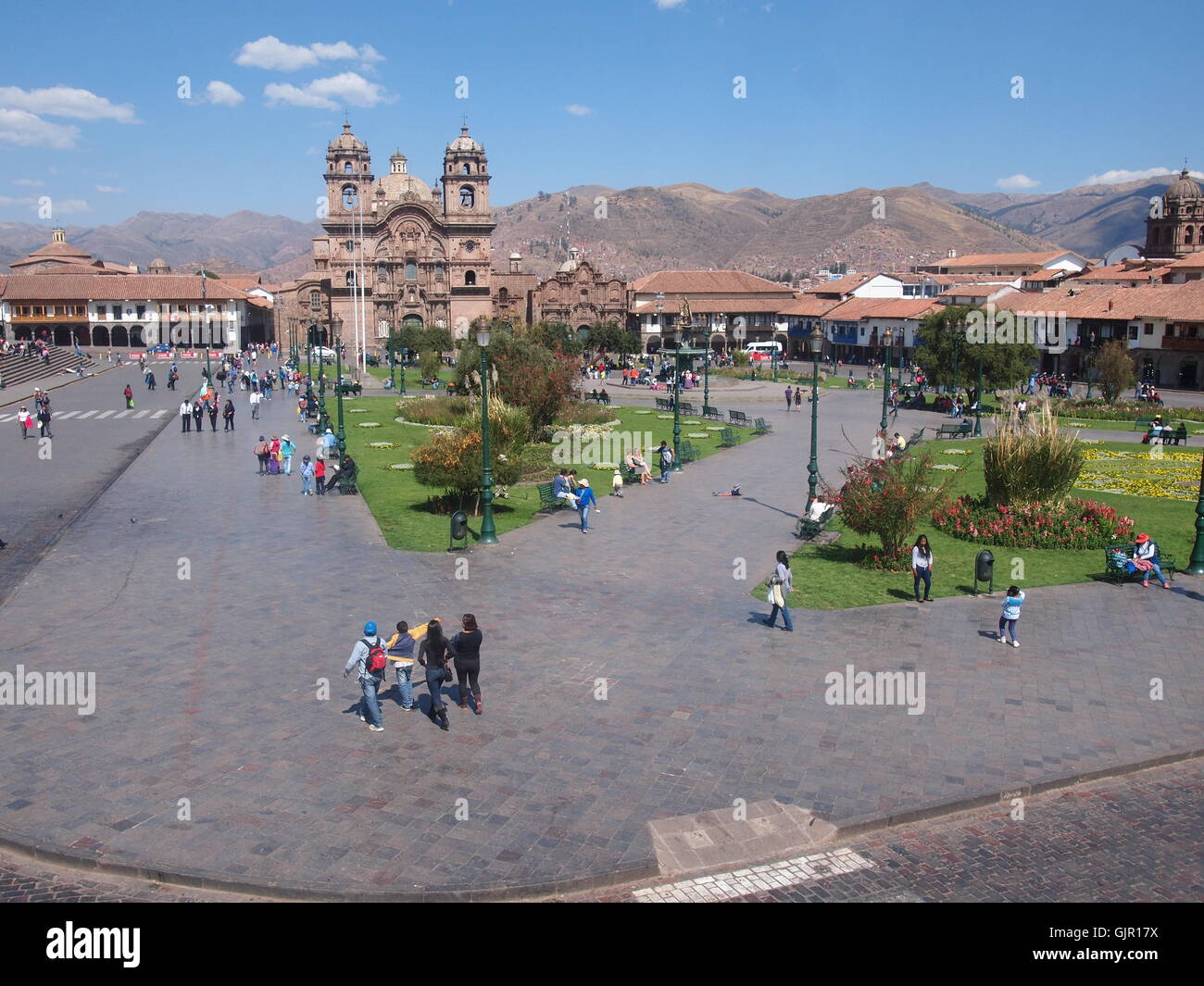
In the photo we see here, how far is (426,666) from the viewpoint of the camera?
419 inches

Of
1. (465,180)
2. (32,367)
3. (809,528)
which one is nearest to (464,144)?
(465,180)

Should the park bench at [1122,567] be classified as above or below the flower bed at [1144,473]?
below

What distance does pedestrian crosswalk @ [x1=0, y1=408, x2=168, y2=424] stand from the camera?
1554 inches

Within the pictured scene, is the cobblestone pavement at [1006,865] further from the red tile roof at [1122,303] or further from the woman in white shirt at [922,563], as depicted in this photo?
the red tile roof at [1122,303]

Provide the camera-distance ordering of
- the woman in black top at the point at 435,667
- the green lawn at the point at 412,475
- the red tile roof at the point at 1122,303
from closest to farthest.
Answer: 1. the woman in black top at the point at 435,667
2. the green lawn at the point at 412,475
3. the red tile roof at the point at 1122,303

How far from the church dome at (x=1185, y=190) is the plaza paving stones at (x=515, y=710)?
286ft

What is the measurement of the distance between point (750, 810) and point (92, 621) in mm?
9670

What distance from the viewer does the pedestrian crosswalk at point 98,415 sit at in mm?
39469

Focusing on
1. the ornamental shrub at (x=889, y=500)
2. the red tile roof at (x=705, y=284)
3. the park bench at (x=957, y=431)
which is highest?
the red tile roof at (x=705, y=284)

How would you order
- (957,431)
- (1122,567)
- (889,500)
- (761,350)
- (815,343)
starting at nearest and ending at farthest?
(1122,567) < (889,500) < (815,343) < (957,431) < (761,350)

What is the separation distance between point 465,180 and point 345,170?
33.7 ft

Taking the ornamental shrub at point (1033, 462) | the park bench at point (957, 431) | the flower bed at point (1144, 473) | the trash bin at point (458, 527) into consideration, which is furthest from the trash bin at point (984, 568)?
the park bench at point (957, 431)

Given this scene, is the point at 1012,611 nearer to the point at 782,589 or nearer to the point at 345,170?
the point at 782,589
